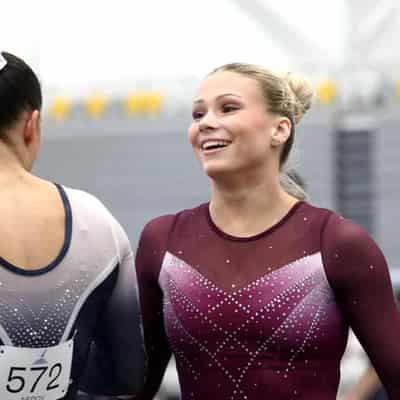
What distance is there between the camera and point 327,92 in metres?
11.7

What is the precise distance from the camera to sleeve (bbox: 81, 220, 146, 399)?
2.67 meters

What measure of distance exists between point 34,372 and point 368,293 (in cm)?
88

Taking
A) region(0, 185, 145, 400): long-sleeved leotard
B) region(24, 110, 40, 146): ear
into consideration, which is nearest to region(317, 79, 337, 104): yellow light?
region(0, 185, 145, 400): long-sleeved leotard

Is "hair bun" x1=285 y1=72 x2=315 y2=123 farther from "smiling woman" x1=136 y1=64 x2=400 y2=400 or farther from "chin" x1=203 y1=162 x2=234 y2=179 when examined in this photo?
"chin" x1=203 y1=162 x2=234 y2=179

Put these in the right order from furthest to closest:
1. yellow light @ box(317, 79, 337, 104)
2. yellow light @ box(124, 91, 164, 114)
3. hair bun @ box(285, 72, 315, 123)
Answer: yellow light @ box(124, 91, 164, 114), yellow light @ box(317, 79, 337, 104), hair bun @ box(285, 72, 315, 123)

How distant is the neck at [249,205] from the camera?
2.77 meters

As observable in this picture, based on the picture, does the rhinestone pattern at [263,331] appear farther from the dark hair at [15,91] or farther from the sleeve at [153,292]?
the dark hair at [15,91]

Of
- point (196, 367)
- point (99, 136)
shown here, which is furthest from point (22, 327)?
point (99, 136)

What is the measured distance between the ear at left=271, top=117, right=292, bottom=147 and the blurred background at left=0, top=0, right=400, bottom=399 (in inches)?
307

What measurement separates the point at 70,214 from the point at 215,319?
482mm

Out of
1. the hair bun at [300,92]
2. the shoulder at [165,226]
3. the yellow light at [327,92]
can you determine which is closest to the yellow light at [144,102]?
the yellow light at [327,92]

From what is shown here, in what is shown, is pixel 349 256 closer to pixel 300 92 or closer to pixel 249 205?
pixel 249 205

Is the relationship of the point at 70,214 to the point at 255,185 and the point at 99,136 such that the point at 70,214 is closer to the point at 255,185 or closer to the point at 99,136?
the point at 255,185

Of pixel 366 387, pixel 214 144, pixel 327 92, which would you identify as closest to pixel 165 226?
pixel 214 144
